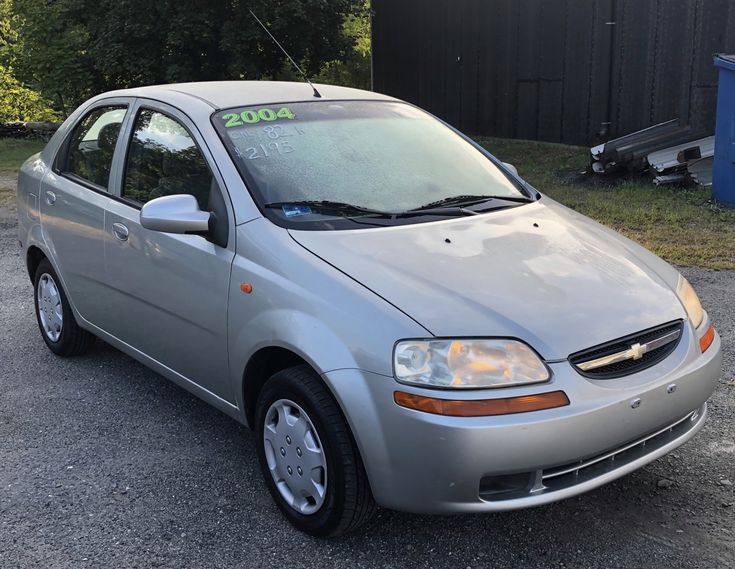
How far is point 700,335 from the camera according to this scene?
310 centimetres

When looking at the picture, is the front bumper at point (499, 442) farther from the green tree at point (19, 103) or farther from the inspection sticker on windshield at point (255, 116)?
the green tree at point (19, 103)

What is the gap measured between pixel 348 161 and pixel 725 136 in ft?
19.8

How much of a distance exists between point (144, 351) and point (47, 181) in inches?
57.5

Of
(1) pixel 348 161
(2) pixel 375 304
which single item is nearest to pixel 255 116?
(1) pixel 348 161

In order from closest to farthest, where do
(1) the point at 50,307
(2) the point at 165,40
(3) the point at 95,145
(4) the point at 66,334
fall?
(3) the point at 95,145, (4) the point at 66,334, (1) the point at 50,307, (2) the point at 165,40

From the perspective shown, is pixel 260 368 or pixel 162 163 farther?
pixel 162 163

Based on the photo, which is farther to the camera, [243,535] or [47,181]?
[47,181]

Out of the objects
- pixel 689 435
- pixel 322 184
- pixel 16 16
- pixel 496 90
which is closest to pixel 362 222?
pixel 322 184

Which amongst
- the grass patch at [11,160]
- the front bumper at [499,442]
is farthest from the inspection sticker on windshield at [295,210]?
the grass patch at [11,160]

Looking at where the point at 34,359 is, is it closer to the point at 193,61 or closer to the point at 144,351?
the point at 144,351

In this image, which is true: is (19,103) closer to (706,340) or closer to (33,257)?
(33,257)

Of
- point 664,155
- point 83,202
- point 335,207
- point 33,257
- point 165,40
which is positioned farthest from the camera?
point 165,40

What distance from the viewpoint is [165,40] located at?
1650 centimetres

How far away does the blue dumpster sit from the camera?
8148mm
